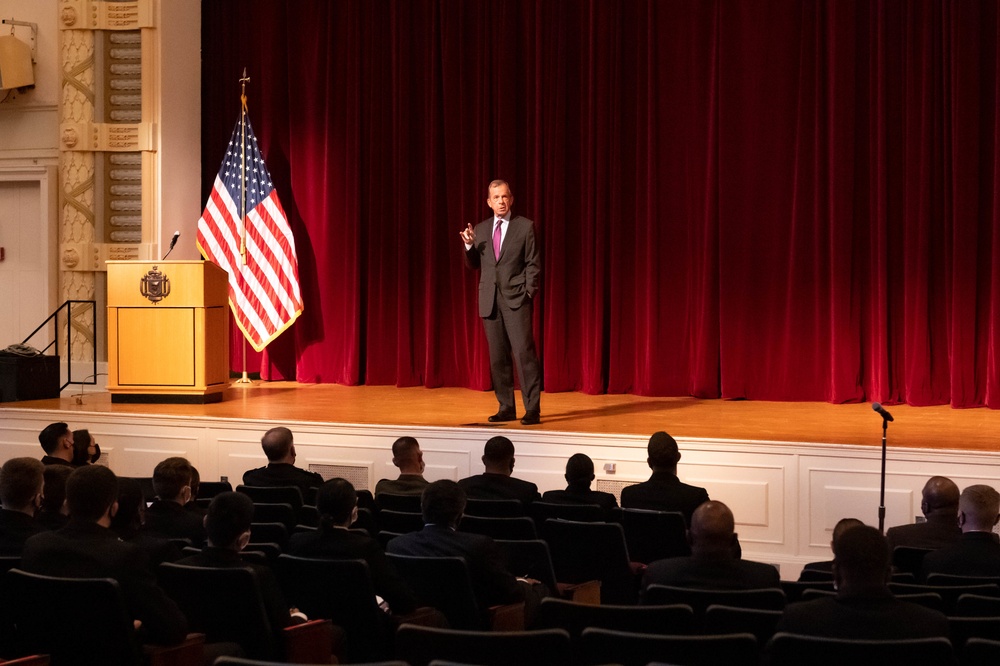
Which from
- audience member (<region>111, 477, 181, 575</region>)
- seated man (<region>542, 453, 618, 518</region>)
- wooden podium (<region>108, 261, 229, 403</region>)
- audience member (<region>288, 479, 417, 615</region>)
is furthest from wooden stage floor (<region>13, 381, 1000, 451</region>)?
audience member (<region>111, 477, 181, 575</region>)

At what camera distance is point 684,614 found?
11.4ft

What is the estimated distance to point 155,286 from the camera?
996 cm

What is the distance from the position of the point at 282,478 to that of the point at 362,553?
6.61 feet

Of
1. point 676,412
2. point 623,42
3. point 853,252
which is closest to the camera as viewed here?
point 676,412

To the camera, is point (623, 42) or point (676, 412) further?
point (623, 42)

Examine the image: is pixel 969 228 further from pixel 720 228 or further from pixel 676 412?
pixel 676 412

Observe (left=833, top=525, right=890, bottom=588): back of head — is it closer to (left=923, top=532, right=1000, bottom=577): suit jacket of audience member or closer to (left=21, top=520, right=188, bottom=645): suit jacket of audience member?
(left=923, top=532, right=1000, bottom=577): suit jacket of audience member

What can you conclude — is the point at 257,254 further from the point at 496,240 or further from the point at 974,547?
the point at 974,547

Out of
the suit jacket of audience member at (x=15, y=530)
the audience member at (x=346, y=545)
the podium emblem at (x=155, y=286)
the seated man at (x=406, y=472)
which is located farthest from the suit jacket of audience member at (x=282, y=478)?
the podium emblem at (x=155, y=286)

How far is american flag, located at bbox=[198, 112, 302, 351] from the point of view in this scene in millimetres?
11883

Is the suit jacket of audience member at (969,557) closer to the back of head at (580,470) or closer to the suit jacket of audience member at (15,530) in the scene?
the back of head at (580,470)

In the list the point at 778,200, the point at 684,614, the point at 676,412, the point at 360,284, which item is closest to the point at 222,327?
the point at 360,284

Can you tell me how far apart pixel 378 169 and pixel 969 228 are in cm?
561

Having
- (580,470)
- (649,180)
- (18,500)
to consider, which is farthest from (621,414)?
(18,500)
